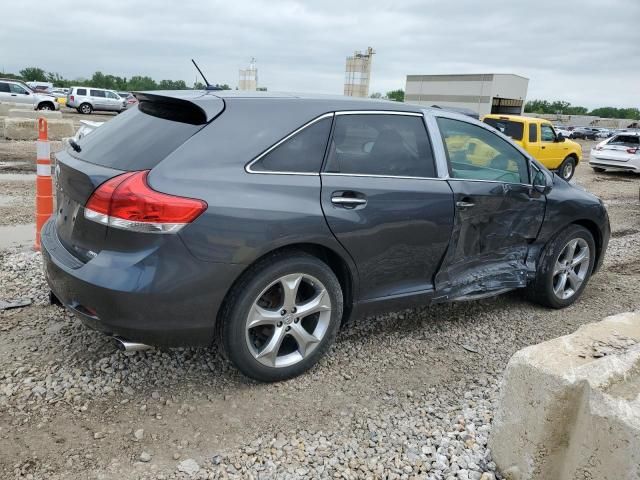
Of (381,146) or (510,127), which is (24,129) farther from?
(381,146)

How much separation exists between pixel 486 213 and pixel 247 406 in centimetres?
214

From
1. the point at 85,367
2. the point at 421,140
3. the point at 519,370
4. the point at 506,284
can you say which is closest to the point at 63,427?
the point at 85,367

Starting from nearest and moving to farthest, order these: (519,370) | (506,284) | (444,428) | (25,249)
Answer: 1. (519,370)
2. (444,428)
3. (506,284)
4. (25,249)

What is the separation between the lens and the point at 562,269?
4.66 metres

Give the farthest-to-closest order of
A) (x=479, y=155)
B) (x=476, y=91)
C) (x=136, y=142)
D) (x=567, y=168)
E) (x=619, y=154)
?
(x=476, y=91) < (x=619, y=154) < (x=567, y=168) < (x=479, y=155) < (x=136, y=142)

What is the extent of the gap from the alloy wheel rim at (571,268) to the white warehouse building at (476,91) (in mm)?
47240

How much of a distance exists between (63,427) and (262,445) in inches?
38.9

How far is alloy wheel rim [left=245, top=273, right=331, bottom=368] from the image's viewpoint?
9.96 feet

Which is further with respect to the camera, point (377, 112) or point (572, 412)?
point (377, 112)

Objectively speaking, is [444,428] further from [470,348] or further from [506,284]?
[506,284]

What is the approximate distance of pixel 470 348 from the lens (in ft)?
12.9

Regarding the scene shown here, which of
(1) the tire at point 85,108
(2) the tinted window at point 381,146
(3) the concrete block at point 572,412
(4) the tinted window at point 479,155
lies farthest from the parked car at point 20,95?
(3) the concrete block at point 572,412

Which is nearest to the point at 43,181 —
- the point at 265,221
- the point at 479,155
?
the point at 265,221

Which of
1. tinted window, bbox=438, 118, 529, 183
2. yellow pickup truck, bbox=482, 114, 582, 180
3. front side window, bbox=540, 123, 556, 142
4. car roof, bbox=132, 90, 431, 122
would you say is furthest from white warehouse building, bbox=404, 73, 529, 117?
car roof, bbox=132, 90, 431, 122
